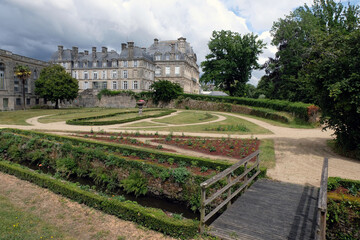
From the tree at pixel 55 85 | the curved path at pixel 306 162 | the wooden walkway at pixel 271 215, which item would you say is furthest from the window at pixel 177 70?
the wooden walkway at pixel 271 215

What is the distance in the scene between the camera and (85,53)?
6775cm

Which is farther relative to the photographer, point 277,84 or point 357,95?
point 277,84

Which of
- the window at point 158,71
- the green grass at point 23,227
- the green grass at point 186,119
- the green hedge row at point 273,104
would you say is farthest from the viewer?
the window at point 158,71

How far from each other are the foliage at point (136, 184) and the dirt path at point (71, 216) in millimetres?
2409

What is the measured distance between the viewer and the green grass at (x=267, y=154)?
1169cm

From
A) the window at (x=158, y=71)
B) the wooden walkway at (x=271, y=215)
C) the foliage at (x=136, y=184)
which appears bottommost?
the foliage at (x=136, y=184)

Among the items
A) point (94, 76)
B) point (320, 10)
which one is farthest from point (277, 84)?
point (94, 76)

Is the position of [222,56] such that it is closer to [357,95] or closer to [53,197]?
[357,95]

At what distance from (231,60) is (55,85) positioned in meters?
37.4

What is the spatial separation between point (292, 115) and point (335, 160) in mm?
16143

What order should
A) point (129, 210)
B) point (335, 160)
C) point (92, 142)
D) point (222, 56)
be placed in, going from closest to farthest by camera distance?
point (129, 210)
point (335, 160)
point (92, 142)
point (222, 56)

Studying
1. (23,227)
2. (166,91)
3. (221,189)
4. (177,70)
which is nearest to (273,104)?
(166,91)

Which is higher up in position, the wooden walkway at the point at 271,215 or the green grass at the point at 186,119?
the green grass at the point at 186,119

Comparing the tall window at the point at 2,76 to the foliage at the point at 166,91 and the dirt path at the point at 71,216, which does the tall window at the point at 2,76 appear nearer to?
the foliage at the point at 166,91
